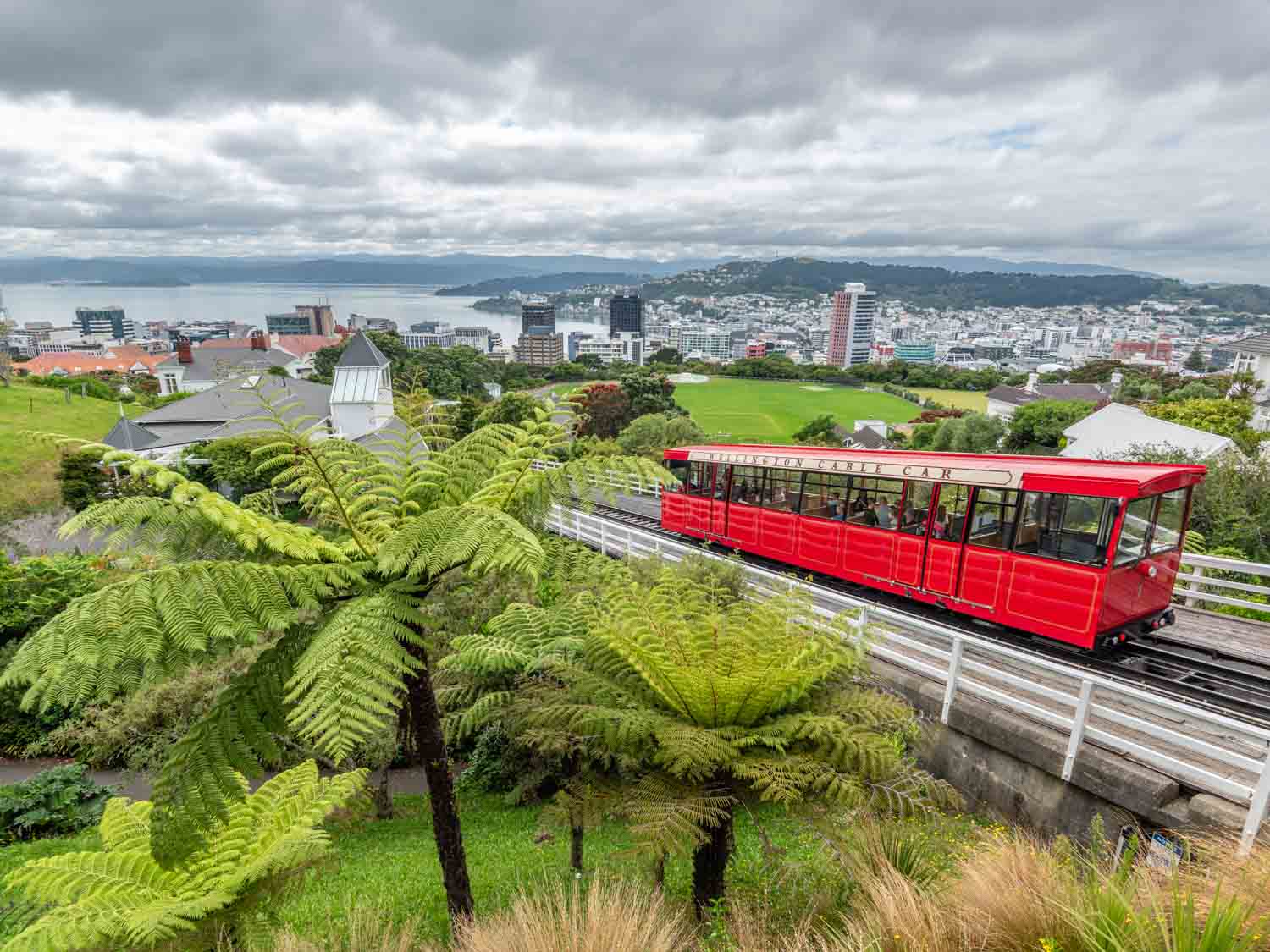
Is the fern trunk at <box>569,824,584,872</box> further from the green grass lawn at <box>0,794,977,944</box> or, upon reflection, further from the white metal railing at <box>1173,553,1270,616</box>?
the white metal railing at <box>1173,553,1270,616</box>

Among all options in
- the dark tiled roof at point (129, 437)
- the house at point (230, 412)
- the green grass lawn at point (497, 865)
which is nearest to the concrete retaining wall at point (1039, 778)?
the green grass lawn at point (497, 865)

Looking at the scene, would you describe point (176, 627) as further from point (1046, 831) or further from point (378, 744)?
point (1046, 831)

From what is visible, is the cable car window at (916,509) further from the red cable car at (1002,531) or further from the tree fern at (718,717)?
the tree fern at (718,717)

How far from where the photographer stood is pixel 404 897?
5.84m

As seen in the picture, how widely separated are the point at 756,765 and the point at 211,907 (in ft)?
11.8

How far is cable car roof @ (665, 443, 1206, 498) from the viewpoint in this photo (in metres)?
7.23

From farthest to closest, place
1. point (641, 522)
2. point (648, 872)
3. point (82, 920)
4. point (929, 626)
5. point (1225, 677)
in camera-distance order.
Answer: point (641, 522) → point (1225, 677) → point (929, 626) → point (648, 872) → point (82, 920)

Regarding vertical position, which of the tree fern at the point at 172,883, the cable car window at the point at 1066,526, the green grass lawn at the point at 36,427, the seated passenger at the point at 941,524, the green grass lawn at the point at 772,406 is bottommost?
the green grass lawn at the point at 772,406

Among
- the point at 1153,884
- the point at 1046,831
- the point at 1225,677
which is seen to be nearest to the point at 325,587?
the point at 1153,884

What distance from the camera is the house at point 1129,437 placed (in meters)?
24.5

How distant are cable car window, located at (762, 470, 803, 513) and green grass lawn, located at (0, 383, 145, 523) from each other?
18006mm

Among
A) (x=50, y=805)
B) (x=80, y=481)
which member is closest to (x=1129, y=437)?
(x=50, y=805)

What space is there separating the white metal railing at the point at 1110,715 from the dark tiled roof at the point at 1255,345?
7937cm

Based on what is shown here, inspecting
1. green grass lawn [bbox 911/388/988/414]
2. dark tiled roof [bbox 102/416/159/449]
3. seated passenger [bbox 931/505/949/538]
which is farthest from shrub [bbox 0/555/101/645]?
green grass lawn [bbox 911/388/988/414]
